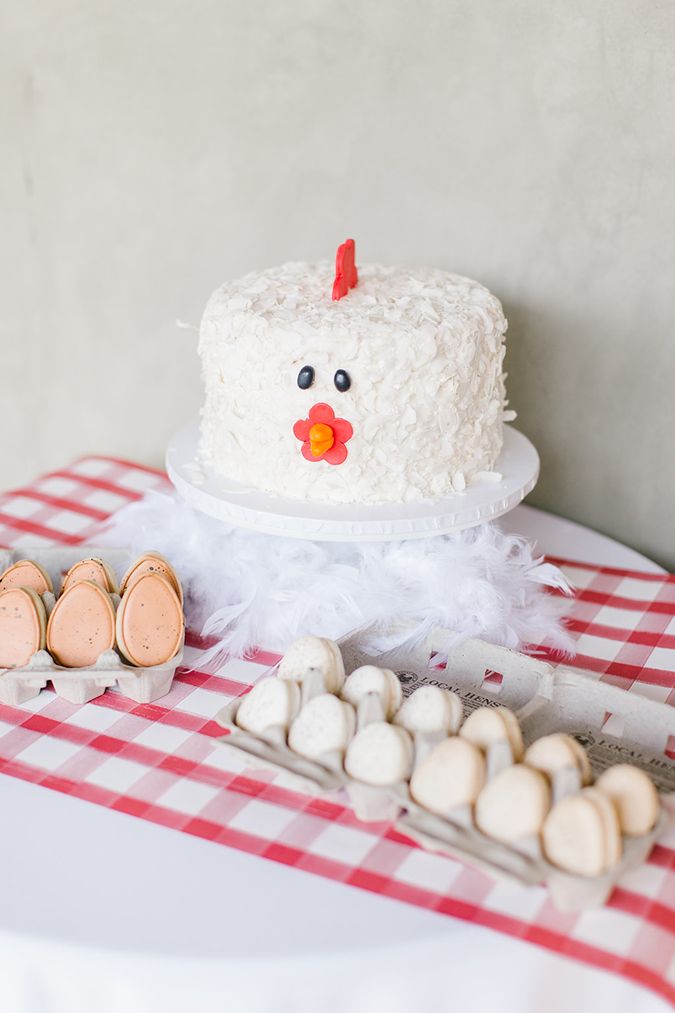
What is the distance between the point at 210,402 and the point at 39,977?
715 mm

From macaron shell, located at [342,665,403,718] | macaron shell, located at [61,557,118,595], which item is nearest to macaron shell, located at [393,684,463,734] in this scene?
macaron shell, located at [342,665,403,718]

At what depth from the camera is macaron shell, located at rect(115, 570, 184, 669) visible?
1.15 m

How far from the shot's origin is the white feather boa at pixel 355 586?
126 centimetres

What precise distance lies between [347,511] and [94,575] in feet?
1.02

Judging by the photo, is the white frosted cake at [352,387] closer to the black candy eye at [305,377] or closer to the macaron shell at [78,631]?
the black candy eye at [305,377]

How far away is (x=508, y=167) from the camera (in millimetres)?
1589

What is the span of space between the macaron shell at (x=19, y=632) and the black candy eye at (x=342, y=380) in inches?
16.4

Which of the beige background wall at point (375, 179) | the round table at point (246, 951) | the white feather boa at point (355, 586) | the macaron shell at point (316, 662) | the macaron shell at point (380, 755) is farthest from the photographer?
the beige background wall at point (375, 179)

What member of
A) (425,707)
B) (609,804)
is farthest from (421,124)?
(609,804)

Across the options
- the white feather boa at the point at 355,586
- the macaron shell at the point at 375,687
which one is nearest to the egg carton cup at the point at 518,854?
the macaron shell at the point at 375,687

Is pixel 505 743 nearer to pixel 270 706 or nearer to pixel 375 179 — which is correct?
pixel 270 706

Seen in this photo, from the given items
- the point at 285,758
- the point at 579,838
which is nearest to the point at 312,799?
the point at 285,758

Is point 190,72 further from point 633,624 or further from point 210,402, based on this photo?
point 633,624

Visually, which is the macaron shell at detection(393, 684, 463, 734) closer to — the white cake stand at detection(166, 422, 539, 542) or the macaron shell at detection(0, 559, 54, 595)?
the white cake stand at detection(166, 422, 539, 542)
